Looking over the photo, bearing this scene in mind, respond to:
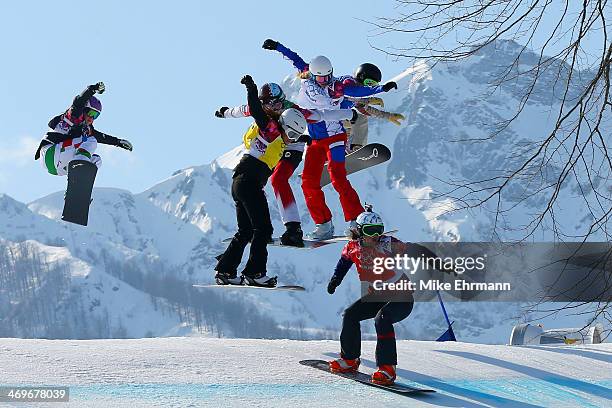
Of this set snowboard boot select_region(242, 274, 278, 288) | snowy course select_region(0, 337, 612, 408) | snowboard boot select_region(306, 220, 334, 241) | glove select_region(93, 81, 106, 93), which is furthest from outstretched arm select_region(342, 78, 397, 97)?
snowy course select_region(0, 337, 612, 408)

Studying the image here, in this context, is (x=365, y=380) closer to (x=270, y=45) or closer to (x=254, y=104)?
(x=254, y=104)

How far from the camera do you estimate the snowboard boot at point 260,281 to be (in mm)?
11312

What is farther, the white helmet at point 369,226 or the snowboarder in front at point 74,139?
the snowboarder in front at point 74,139

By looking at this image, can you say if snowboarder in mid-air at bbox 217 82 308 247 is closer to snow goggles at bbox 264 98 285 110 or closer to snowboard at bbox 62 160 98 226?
snow goggles at bbox 264 98 285 110

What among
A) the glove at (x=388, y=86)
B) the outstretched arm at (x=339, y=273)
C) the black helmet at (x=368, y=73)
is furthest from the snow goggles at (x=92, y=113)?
the outstretched arm at (x=339, y=273)

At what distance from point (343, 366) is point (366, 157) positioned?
3380 millimetres

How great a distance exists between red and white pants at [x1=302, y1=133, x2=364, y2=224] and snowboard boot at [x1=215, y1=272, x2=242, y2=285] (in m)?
1.34

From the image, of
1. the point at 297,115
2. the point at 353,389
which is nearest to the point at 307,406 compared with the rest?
the point at 353,389

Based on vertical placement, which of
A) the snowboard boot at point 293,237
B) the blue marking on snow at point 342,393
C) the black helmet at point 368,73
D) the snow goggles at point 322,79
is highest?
the black helmet at point 368,73

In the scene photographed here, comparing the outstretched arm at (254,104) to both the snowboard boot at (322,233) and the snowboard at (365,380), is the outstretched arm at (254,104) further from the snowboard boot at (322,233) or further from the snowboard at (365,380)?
the snowboard at (365,380)

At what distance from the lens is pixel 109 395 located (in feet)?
28.5

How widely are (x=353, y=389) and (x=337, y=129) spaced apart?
3.79 m

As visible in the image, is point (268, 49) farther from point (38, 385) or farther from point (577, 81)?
point (38, 385)

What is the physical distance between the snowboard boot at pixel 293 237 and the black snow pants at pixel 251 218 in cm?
52
